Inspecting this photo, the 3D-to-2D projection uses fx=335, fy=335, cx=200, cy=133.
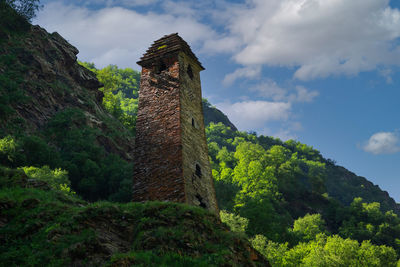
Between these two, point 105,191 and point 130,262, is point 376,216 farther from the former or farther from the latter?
point 130,262

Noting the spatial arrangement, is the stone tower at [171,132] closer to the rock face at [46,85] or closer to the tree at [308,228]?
the rock face at [46,85]

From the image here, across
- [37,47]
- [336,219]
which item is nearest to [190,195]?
[37,47]

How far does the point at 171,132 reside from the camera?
51.4ft

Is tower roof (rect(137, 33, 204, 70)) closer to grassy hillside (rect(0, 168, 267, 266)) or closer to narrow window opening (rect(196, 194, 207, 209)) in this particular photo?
narrow window opening (rect(196, 194, 207, 209))

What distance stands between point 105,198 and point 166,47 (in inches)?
597

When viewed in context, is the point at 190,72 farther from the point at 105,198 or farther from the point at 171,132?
the point at 105,198

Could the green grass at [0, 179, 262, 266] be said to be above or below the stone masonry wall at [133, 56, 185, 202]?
below

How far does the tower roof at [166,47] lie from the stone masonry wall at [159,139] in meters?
0.53

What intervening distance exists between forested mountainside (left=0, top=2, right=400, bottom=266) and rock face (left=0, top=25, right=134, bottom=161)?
122 millimetres

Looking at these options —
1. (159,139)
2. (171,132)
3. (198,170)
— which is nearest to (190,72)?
(171,132)

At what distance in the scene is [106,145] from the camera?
33.7 meters

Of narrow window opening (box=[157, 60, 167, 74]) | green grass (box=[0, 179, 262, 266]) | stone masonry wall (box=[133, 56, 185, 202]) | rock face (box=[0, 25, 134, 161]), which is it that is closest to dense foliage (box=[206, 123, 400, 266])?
rock face (box=[0, 25, 134, 161])

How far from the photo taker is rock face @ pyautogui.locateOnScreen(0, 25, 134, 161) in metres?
29.8

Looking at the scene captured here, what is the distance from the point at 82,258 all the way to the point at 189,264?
278 cm
